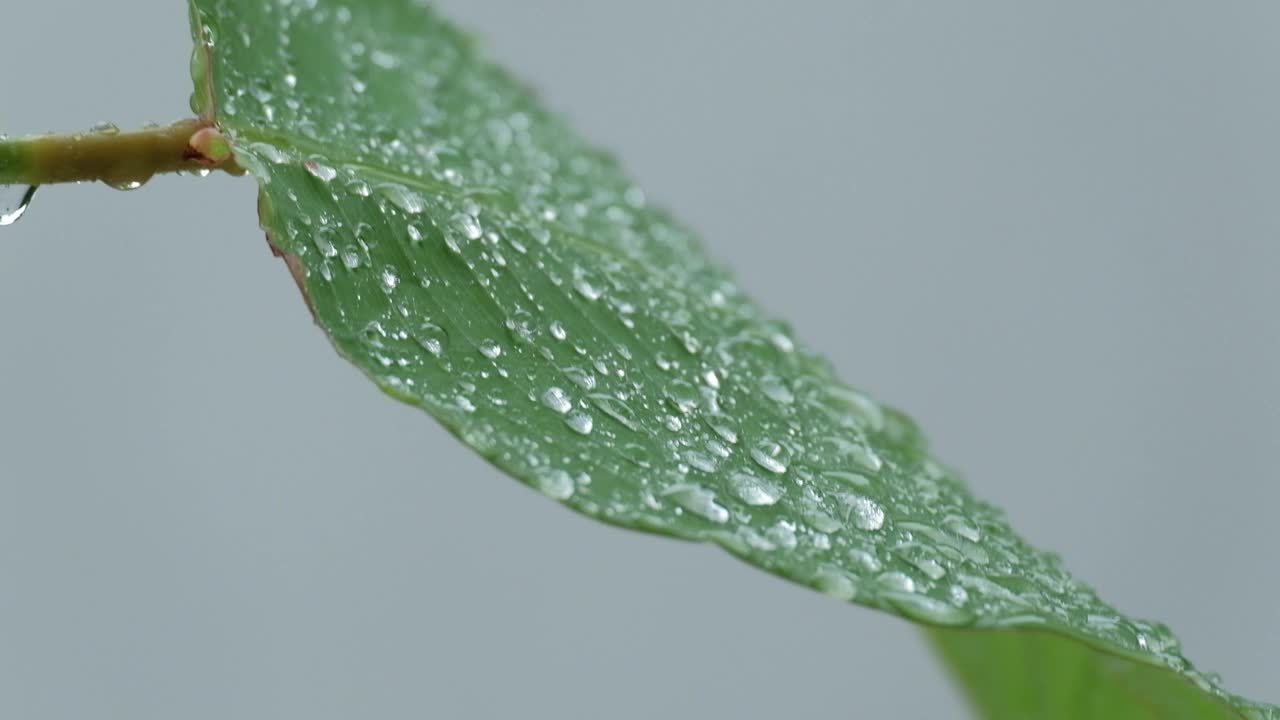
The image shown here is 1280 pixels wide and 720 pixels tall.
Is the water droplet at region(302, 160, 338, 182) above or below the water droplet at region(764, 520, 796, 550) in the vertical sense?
above

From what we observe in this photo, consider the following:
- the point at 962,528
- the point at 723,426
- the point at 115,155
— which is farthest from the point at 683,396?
the point at 115,155

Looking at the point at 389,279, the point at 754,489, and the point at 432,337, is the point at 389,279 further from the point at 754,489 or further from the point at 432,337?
the point at 754,489

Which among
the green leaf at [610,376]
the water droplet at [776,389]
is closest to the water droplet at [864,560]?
the green leaf at [610,376]

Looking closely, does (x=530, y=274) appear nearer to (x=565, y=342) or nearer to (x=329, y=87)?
(x=565, y=342)

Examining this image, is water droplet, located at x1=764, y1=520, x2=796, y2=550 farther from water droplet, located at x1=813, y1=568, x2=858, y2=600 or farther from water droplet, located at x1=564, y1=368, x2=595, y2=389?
water droplet, located at x1=564, y1=368, x2=595, y2=389

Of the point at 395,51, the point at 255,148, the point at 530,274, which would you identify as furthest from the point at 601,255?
the point at 395,51

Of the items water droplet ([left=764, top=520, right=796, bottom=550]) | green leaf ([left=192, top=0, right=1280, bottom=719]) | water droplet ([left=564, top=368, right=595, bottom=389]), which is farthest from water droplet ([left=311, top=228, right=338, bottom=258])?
Answer: water droplet ([left=764, top=520, right=796, bottom=550])
